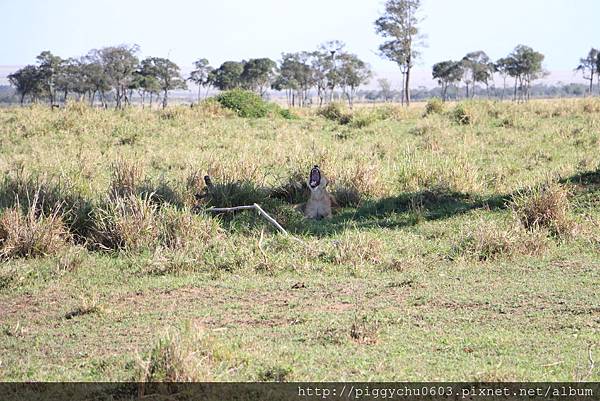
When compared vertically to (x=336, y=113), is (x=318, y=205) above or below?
below

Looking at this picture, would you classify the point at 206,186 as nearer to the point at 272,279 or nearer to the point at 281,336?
the point at 272,279

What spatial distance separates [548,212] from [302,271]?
3.18m

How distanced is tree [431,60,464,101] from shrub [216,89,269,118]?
54629 millimetres

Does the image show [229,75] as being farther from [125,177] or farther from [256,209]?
[256,209]

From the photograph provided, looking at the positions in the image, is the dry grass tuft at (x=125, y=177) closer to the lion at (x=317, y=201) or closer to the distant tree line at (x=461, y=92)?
the lion at (x=317, y=201)

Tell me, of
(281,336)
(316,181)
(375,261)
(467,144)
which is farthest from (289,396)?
(467,144)

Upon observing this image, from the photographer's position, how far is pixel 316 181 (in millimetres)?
9859

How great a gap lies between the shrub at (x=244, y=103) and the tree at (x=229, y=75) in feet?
143

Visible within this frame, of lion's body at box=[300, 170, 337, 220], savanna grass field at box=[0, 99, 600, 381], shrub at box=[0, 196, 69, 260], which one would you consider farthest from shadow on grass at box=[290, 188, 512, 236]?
shrub at box=[0, 196, 69, 260]

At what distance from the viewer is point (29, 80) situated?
61.8m

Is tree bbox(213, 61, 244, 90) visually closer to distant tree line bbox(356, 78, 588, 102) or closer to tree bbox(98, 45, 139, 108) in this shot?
tree bbox(98, 45, 139, 108)

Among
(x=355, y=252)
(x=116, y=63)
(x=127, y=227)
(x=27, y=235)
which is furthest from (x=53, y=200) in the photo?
(x=116, y=63)

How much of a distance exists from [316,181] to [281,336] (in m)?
4.72

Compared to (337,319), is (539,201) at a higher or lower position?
higher
